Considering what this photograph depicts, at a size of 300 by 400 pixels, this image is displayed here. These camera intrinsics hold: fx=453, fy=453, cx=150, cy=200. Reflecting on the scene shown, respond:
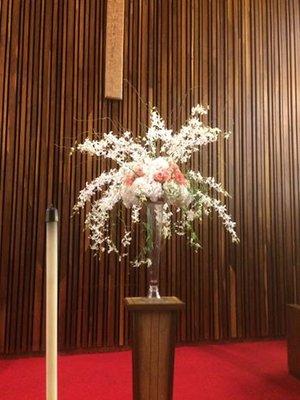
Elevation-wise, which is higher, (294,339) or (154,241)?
(154,241)

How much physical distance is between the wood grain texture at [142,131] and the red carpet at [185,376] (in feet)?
1.12

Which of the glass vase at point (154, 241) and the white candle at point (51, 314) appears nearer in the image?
the white candle at point (51, 314)

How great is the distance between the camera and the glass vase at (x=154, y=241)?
231cm

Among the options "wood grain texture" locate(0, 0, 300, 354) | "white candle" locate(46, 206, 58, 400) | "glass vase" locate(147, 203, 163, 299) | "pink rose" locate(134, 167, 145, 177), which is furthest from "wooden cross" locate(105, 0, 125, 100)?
"white candle" locate(46, 206, 58, 400)

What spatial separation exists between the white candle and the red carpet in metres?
2.05

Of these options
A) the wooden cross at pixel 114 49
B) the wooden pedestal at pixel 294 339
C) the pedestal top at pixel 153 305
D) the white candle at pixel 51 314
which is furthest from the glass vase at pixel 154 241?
the wooden cross at pixel 114 49

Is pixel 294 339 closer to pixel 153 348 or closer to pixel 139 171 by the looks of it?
pixel 153 348

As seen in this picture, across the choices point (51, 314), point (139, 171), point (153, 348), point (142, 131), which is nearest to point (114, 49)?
point (142, 131)

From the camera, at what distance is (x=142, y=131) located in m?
4.14

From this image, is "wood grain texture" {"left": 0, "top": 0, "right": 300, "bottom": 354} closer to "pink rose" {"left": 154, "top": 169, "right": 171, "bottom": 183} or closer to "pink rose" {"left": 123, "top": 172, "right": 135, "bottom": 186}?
"pink rose" {"left": 123, "top": 172, "right": 135, "bottom": 186}

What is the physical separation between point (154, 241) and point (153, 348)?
526 mm

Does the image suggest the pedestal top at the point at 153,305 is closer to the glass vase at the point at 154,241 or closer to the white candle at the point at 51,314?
the glass vase at the point at 154,241

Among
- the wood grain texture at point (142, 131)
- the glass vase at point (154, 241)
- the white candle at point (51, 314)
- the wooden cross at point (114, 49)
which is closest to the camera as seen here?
the white candle at point (51, 314)

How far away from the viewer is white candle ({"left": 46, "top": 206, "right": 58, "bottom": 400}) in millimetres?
741
